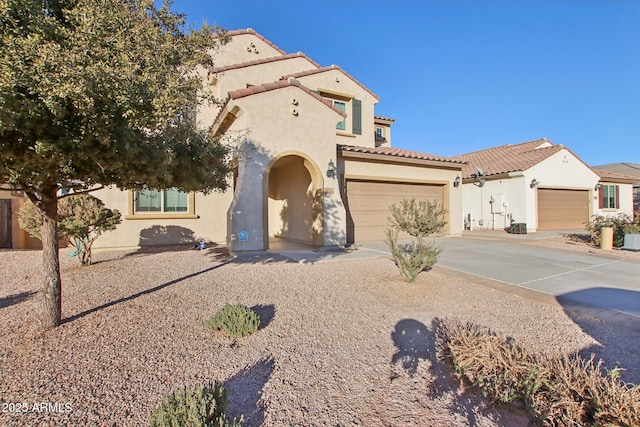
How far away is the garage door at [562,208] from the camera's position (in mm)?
18375

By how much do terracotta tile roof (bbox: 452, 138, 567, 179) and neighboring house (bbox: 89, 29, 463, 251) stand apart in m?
4.86

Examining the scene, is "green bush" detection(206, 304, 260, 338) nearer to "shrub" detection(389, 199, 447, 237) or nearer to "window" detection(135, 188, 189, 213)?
"shrub" detection(389, 199, 447, 237)

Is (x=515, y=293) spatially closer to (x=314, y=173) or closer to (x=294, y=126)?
(x=314, y=173)

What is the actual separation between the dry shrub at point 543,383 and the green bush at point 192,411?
2473 millimetres

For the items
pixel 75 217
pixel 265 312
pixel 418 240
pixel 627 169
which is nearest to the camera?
pixel 265 312

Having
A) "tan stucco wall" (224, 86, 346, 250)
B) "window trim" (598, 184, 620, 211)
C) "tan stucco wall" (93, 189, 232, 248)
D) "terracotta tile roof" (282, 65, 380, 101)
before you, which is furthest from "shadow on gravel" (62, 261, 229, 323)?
"window trim" (598, 184, 620, 211)

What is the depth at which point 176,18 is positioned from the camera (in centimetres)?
448

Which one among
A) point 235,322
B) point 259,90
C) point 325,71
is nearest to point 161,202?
point 259,90

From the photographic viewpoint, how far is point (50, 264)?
4332 mm

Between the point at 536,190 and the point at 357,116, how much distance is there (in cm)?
1130

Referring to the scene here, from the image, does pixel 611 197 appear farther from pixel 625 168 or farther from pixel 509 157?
pixel 625 168

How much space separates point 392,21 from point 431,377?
13.0 meters

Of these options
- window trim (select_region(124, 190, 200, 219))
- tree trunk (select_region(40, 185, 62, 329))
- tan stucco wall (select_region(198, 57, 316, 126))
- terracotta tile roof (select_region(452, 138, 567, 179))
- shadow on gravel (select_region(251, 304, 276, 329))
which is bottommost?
shadow on gravel (select_region(251, 304, 276, 329))

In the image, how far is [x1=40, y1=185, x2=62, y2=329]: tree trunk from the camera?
4258 millimetres
